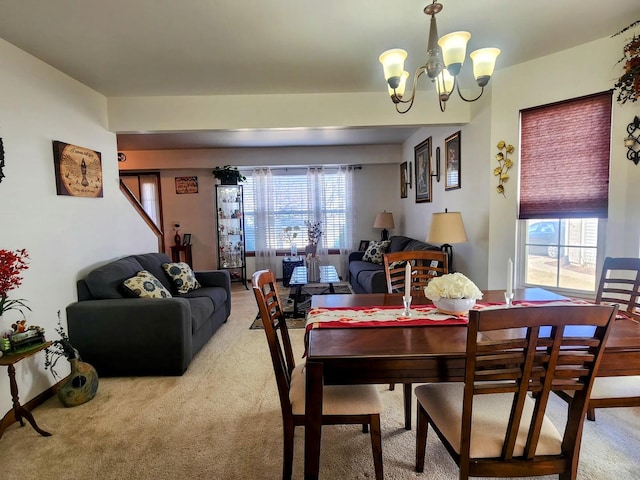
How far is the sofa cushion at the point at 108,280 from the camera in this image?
9.26ft

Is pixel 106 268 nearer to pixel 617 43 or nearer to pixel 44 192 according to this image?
pixel 44 192

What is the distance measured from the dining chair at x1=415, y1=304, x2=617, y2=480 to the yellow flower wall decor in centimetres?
211

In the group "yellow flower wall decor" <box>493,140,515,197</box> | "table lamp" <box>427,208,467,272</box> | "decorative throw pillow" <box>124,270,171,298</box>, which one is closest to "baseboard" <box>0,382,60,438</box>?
"decorative throw pillow" <box>124,270,171,298</box>

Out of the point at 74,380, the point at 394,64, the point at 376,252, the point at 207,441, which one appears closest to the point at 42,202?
the point at 74,380

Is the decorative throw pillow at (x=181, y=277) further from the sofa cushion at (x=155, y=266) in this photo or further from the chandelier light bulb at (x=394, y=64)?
the chandelier light bulb at (x=394, y=64)

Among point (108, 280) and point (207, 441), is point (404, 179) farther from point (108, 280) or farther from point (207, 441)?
point (207, 441)

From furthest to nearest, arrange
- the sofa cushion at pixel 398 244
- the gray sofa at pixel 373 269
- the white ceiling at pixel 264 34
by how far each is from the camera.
A: 1. the sofa cushion at pixel 398 244
2. the gray sofa at pixel 373 269
3. the white ceiling at pixel 264 34

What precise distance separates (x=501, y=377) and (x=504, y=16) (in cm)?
212

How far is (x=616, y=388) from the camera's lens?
1603 mm

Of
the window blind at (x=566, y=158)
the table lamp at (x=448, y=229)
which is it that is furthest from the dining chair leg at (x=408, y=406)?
the window blind at (x=566, y=158)

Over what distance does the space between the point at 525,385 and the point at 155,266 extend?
3535mm

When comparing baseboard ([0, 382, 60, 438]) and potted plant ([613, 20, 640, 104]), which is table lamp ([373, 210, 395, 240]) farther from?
baseboard ([0, 382, 60, 438])

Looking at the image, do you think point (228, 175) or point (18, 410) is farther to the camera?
point (228, 175)

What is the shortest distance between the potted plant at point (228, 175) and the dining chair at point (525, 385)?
209 inches
